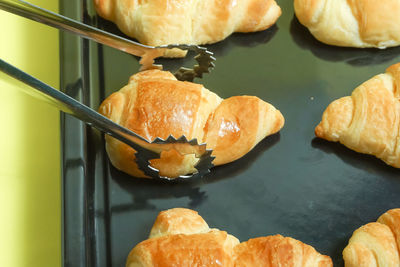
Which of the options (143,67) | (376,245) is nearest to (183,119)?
(143,67)

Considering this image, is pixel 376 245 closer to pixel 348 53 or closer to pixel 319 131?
pixel 319 131

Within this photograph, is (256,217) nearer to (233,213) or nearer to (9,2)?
(233,213)

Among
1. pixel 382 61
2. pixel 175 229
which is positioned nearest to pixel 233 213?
pixel 175 229

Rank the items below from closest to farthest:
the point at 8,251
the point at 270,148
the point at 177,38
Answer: the point at 8,251 → the point at 270,148 → the point at 177,38

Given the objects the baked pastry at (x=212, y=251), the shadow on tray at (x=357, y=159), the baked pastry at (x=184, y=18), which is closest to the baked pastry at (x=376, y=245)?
the baked pastry at (x=212, y=251)

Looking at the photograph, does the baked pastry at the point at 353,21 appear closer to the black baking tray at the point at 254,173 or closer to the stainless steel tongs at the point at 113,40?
the black baking tray at the point at 254,173

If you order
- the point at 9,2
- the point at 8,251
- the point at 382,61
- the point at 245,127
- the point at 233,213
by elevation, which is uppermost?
the point at 9,2

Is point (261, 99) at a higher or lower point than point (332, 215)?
higher

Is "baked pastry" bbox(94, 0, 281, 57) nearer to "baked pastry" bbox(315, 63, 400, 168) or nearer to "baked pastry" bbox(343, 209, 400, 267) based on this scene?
"baked pastry" bbox(315, 63, 400, 168)
